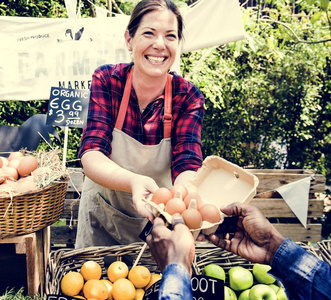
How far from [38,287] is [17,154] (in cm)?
69

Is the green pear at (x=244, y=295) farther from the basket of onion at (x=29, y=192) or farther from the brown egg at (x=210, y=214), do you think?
the basket of onion at (x=29, y=192)

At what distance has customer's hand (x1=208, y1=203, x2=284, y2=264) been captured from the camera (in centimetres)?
138

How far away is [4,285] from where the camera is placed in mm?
1755

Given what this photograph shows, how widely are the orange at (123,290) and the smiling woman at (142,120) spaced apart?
0.42 meters

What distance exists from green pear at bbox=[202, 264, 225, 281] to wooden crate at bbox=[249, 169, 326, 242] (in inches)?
54.5

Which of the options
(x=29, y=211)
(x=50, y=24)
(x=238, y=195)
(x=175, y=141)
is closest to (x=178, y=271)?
(x=238, y=195)

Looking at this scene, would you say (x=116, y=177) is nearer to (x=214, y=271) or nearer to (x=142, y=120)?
(x=142, y=120)

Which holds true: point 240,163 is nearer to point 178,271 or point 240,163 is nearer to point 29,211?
point 29,211

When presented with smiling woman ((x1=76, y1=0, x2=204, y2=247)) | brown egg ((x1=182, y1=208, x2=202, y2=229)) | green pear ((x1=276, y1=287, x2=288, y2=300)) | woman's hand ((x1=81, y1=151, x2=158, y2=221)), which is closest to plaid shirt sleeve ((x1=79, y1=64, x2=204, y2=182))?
smiling woman ((x1=76, y1=0, x2=204, y2=247))

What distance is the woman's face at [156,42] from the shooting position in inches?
67.9

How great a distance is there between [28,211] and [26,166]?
0.27 metres

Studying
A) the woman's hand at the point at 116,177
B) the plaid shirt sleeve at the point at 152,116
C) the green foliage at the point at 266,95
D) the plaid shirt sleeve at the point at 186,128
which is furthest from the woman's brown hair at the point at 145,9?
the green foliage at the point at 266,95

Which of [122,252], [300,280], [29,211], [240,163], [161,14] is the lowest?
[240,163]

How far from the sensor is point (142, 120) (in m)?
1.93
